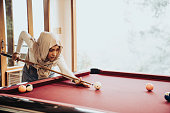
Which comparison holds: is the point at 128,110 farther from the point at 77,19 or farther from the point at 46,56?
the point at 77,19

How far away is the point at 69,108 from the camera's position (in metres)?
0.79

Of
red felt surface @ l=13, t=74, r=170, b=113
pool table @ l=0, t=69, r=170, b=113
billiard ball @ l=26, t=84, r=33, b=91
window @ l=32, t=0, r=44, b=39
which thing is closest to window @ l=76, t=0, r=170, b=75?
window @ l=32, t=0, r=44, b=39

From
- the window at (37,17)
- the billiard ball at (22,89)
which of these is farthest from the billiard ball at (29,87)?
the window at (37,17)

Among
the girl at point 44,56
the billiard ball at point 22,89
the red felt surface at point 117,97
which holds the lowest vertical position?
the red felt surface at point 117,97

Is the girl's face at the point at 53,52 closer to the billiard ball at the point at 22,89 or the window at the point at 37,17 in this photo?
the billiard ball at the point at 22,89

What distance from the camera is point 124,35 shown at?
414cm

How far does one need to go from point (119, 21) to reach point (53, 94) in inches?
131

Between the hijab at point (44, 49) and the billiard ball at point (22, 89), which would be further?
the hijab at point (44, 49)

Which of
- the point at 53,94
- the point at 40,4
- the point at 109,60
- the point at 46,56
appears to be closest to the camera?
the point at 53,94

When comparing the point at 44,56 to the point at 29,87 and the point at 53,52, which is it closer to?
the point at 53,52

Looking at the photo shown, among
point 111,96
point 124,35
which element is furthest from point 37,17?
point 111,96

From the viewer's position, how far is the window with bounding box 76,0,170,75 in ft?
12.2

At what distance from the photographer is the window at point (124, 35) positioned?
3.73 metres

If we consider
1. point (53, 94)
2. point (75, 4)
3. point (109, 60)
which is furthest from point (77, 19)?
point (53, 94)
